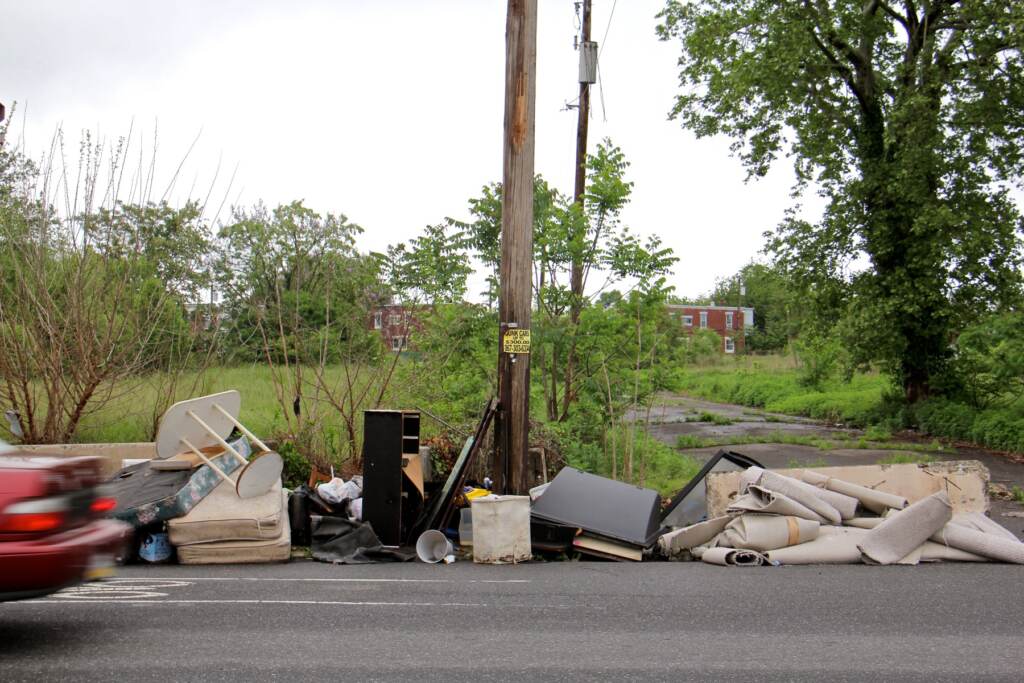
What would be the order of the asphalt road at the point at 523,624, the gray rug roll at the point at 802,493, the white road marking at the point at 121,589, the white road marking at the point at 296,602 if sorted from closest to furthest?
the asphalt road at the point at 523,624, the white road marking at the point at 296,602, the white road marking at the point at 121,589, the gray rug roll at the point at 802,493

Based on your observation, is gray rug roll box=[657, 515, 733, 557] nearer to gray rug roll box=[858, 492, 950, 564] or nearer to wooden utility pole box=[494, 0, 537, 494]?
gray rug roll box=[858, 492, 950, 564]

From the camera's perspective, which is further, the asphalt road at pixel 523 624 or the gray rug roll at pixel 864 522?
the gray rug roll at pixel 864 522

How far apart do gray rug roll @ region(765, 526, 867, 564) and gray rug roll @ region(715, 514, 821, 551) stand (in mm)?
70

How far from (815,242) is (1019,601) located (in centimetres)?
1799

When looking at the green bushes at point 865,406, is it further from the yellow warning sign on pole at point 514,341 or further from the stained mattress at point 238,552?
the stained mattress at point 238,552

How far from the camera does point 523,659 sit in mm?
5422

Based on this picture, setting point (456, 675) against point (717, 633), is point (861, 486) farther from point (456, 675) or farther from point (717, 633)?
point (456, 675)

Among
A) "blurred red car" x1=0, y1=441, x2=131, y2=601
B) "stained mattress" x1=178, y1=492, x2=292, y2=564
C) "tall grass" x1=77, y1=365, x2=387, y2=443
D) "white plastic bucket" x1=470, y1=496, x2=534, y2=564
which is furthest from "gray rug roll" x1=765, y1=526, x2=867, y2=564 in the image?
"blurred red car" x1=0, y1=441, x2=131, y2=601

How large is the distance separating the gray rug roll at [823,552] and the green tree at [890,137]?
14006mm

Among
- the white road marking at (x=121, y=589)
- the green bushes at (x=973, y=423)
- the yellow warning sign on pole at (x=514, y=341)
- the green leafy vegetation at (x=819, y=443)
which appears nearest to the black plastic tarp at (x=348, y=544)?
the white road marking at (x=121, y=589)

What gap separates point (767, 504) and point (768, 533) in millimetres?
276

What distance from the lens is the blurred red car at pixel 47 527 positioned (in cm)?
478

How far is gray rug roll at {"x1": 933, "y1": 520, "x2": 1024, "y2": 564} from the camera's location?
28.5 feet

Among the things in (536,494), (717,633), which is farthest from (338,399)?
(717,633)
